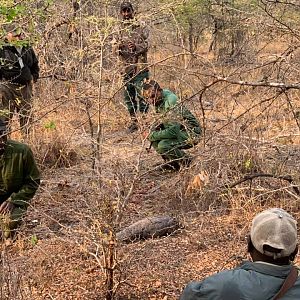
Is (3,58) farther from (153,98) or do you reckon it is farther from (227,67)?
(227,67)

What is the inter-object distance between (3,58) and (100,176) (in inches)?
141

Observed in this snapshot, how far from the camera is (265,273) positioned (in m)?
2.01

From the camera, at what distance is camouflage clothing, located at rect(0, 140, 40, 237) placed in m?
4.65

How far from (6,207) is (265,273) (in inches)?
117

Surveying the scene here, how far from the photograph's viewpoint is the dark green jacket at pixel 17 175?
15.4 feet

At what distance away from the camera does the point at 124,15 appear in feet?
22.2

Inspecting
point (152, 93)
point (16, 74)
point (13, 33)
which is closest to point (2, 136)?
point (152, 93)

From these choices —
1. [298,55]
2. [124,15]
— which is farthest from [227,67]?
[298,55]

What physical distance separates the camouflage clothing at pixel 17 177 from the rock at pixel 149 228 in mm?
846

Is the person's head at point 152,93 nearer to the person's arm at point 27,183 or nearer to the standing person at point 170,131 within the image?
the standing person at point 170,131

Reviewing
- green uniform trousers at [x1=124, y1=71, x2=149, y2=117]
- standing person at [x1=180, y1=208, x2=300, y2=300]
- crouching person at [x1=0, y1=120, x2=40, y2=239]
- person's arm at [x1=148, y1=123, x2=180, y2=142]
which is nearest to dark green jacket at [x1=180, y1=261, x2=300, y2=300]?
standing person at [x1=180, y1=208, x2=300, y2=300]

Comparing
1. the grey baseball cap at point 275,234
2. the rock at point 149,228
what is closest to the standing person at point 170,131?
the rock at point 149,228

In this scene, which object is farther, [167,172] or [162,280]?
[167,172]

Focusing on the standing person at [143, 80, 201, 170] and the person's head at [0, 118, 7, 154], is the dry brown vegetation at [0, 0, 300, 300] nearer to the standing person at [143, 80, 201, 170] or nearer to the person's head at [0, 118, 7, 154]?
the standing person at [143, 80, 201, 170]
